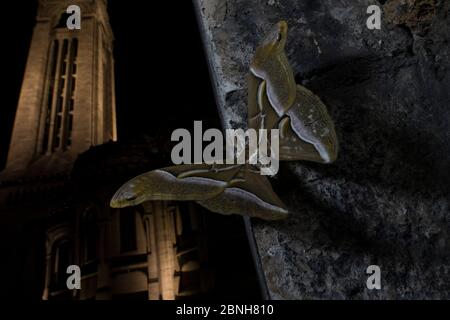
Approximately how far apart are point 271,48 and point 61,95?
101 feet

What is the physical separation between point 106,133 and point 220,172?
97.6 feet

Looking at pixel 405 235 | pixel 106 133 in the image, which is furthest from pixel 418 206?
pixel 106 133

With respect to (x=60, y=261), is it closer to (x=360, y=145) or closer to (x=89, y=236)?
(x=89, y=236)

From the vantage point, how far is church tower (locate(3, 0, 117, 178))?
87.0 feet

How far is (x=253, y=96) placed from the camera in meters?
1.69

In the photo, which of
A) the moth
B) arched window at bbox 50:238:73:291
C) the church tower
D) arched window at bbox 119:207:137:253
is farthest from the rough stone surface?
the church tower

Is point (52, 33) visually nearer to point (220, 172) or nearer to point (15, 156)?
point (15, 156)

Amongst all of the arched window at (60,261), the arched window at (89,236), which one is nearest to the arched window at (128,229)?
the arched window at (89,236)

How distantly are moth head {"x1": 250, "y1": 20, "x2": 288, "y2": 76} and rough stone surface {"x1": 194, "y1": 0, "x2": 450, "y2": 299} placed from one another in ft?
1.30

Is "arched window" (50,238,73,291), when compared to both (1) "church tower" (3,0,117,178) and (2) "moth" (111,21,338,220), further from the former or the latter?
(2) "moth" (111,21,338,220)

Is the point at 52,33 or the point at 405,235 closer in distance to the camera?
the point at 405,235

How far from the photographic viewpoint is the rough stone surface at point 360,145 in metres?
1.63

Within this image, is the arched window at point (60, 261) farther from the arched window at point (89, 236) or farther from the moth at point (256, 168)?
the moth at point (256, 168)

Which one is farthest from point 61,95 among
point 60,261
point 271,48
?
point 271,48
